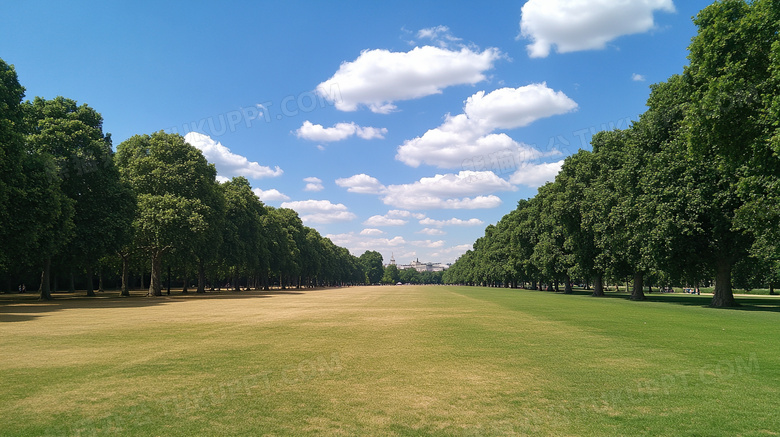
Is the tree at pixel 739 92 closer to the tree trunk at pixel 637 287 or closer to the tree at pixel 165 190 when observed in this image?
the tree trunk at pixel 637 287

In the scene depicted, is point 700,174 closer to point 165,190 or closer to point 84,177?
point 84,177

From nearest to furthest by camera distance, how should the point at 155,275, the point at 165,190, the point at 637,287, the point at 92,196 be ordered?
the point at 92,196
the point at 637,287
the point at 165,190
the point at 155,275

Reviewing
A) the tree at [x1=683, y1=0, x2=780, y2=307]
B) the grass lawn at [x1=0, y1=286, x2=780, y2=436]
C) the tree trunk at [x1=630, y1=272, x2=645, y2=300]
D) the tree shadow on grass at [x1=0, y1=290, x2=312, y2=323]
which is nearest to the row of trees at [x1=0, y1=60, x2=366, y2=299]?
the tree shadow on grass at [x1=0, y1=290, x2=312, y2=323]

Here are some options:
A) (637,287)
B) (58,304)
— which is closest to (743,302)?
(637,287)

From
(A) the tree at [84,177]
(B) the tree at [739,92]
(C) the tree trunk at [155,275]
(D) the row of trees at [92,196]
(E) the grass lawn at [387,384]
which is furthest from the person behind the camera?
(C) the tree trunk at [155,275]

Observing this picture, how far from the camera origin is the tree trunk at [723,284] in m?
34.2

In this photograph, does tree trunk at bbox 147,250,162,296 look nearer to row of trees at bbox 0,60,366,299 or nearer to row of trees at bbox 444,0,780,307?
row of trees at bbox 0,60,366,299

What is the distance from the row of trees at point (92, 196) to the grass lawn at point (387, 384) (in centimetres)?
2212

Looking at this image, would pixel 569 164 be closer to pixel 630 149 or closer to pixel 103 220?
pixel 630 149

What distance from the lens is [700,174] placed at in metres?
31.1

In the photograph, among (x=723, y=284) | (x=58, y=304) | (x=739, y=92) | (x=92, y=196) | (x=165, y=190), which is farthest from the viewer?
(x=165, y=190)

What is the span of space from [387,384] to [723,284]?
36512 millimetres

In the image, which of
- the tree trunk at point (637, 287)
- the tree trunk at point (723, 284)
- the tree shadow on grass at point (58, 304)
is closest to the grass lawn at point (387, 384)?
the tree shadow on grass at point (58, 304)

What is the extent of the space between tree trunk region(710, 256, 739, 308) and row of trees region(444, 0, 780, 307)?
8 cm
